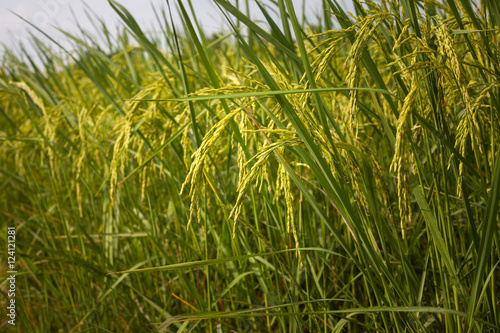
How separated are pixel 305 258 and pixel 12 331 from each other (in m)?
1.37

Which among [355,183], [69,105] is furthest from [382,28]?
[69,105]

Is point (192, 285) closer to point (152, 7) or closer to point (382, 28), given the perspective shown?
point (382, 28)

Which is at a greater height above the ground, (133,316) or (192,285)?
(192,285)

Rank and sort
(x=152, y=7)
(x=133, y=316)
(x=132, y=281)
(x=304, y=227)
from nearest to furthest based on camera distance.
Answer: (x=304, y=227) → (x=133, y=316) → (x=132, y=281) → (x=152, y=7)

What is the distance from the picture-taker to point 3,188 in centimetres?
261

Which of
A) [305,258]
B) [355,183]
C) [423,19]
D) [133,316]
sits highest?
[423,19]

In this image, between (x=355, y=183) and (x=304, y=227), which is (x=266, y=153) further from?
(x=304, y=227)

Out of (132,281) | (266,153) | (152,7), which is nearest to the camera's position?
(266,153)

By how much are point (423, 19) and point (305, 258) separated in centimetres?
69

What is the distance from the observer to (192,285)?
1.10 metres

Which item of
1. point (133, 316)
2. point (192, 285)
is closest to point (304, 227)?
point (192, 285)

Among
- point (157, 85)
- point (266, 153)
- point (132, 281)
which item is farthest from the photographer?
point (132, 281)

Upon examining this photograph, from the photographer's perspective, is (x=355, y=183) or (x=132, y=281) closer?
(x=355, y=183)

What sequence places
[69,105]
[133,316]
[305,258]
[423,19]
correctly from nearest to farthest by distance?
[423,19] → [305,258] → [133,316] → [69,105]
